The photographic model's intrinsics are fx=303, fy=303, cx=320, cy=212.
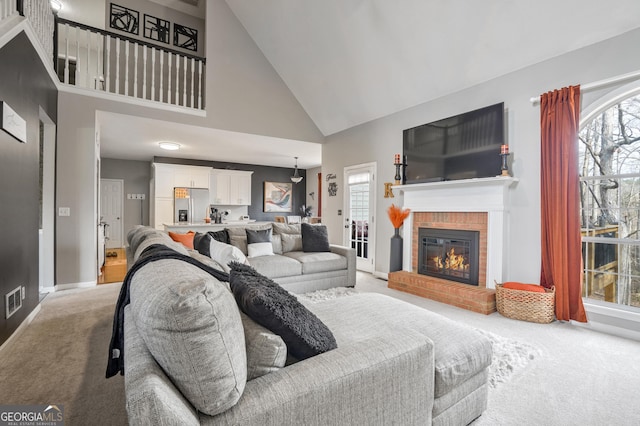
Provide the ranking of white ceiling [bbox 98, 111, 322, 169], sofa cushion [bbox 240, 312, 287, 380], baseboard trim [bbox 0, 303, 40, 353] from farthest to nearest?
white ceiling [bbox 98, 111, 322, 169] → baseboard trim [bbox 0, 303, 40, 353] → sofa cushion [bbox 240, 312, 287, 380]

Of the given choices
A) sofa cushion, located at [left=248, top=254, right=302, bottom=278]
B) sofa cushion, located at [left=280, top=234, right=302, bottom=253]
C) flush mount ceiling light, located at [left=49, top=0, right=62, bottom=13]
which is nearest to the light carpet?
sofa cushion, located at [left=248, top=254, right=302, bottom=278]

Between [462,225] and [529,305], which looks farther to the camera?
[462,225]

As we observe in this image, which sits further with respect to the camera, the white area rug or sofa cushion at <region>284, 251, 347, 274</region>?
sofa cushion at <region>284, 251, 347, 274</region>

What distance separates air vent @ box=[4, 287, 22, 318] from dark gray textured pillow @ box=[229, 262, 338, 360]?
2.46 metres

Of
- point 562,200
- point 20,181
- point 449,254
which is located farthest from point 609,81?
point 20,181

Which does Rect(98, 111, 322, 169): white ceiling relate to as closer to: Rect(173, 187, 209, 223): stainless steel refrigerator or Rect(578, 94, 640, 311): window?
Rect(173, 187, 209, 223): stainless steel refrigerator

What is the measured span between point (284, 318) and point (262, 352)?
13 centimetres

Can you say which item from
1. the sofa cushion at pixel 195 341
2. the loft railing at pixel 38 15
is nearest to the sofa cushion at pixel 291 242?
the loft railing at pixel 38 15

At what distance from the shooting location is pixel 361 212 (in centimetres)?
570

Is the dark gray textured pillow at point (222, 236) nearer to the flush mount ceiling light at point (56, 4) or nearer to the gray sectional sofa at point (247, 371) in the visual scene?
the gray sectional sofa at point (247, 371)

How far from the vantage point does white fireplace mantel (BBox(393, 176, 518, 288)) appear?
3514 millimetres

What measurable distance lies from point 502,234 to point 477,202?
1.59 ft

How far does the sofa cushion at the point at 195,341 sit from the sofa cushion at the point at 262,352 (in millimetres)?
107

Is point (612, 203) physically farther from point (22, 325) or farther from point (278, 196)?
point (278, 196)
